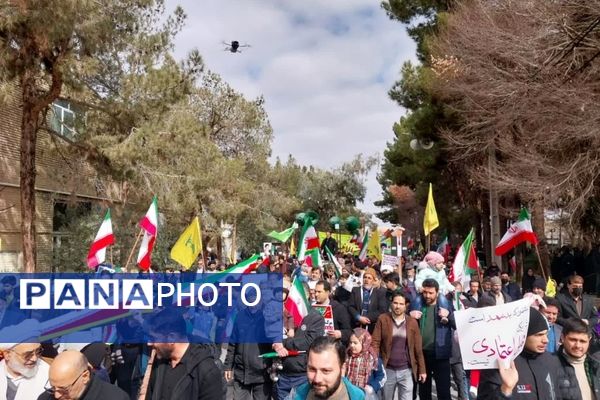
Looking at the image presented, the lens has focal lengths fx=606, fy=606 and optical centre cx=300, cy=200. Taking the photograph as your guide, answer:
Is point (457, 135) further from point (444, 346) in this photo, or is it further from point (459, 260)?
point (444, 346)

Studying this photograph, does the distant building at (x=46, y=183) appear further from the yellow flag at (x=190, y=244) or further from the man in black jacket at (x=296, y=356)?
the man in black jacket at (x=296, y=356)

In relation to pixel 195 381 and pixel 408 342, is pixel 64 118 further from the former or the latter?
pixel 195 381

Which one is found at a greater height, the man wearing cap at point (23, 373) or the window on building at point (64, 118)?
the window on building at point (64, 118)

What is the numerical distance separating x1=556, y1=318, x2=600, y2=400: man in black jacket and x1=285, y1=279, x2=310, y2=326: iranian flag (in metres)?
3.06

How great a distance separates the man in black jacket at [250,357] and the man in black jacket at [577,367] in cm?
301

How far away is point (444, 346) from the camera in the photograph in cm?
721

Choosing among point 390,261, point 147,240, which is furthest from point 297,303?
point 390,261

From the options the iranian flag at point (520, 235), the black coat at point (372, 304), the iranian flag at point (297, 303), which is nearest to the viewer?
the iranian flag at point (297, 303)

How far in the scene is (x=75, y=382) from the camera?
3.50 metres

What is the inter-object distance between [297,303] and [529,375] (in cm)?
324

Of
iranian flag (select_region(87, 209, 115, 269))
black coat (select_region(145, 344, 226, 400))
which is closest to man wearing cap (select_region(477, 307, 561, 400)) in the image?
black coat (select_region(145, 344, 226, 400))

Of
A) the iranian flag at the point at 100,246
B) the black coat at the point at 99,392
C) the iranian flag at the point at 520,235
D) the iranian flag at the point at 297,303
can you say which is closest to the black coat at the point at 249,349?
the iranian flag at the point at 297,303

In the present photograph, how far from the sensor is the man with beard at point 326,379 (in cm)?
331

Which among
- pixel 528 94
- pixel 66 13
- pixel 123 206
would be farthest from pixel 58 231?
pixel 528 94
